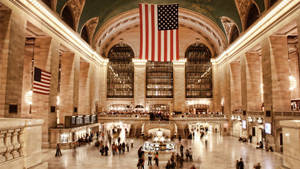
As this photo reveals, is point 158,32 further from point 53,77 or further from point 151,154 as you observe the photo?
point 53,77

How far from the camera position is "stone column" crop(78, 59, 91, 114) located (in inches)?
1115

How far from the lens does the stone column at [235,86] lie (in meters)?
28.3

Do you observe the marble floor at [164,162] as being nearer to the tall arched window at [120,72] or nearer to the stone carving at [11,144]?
the stone carving at [11,144]

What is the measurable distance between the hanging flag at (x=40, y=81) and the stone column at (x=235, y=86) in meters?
22.1

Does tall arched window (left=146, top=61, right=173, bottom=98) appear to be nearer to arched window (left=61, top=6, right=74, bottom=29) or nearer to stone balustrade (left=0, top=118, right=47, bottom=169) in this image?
arched window (left=61, top=6, right=74, bottom=29)

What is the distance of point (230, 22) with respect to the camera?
27.4 m

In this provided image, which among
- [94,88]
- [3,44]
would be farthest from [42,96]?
[94,88]

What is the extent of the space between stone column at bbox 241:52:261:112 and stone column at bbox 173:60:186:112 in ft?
41.9

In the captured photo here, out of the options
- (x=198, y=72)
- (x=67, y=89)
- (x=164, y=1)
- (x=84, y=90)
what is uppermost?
(x=164, y=1)

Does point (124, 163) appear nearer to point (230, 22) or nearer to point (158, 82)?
point (230, 22)

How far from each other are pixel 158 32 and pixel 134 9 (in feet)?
52.1

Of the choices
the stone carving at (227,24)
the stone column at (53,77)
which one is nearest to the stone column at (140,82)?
the stone carving at (227,24)

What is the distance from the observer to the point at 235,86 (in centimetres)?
2855

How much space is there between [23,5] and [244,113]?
883 inches
